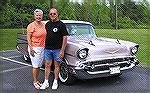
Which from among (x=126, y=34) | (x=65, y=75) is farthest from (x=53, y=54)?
(x=126, y=34)

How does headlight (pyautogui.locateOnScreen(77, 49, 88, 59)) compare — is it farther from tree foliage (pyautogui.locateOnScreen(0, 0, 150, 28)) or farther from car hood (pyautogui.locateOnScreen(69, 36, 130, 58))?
tree foliage (pyautogui.locateOnScreen(0, 0, 150, 28))

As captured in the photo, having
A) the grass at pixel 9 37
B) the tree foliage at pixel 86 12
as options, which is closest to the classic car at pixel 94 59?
the tree foliage at pixel 86 12

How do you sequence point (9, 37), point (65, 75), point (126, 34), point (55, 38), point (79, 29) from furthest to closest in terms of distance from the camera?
1. point (9, 37)
2. point (126, 34)
3. point (79, 29)
4. point (65, 75)
5. point (55, 38)

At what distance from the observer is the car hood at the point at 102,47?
615cm

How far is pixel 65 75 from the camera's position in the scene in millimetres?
6449

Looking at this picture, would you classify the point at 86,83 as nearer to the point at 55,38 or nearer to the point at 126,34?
the point at 55,38

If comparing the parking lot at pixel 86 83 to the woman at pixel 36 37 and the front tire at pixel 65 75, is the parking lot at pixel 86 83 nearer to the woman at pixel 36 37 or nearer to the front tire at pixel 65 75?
the front tire at pixel 65 75

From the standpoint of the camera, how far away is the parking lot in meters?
6.11

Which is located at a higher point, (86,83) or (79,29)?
(79,29)

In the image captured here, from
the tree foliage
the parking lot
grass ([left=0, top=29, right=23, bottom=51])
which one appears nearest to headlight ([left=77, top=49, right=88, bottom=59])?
the parking lot

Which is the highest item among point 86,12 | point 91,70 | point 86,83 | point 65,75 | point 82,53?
point 86,12

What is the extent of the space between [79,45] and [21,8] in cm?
229

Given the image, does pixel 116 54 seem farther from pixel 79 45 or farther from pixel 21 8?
pixel 21 8

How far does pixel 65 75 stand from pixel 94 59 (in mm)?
796
